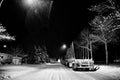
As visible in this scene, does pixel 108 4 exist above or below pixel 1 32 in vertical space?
above

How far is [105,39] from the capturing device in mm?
43156

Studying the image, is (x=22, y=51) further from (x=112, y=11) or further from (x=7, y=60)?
(x=112, y=11)

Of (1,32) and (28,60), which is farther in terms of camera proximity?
(28,60)

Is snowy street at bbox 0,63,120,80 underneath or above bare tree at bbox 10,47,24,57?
underneath

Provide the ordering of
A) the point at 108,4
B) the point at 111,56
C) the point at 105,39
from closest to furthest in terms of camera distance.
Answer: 1. the point at 108,4
2. the point at 105,39
3. the point at 111,56

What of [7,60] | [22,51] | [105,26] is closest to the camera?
[105,26]

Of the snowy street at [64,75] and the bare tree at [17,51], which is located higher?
the bare tree at [17,51]

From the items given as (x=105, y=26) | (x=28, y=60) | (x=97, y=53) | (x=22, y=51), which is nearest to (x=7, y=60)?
(x=28, y=60)

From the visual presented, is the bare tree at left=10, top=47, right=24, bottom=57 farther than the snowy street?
Yes

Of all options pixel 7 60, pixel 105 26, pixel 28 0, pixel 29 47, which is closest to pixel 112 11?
pixel 28 0

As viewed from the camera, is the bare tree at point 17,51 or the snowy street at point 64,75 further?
the bare tree at point 17,51

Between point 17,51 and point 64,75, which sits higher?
point 17,51

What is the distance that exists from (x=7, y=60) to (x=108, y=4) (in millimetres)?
53578

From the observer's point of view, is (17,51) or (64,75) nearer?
(64,75)
